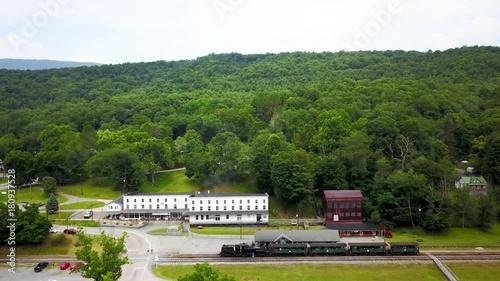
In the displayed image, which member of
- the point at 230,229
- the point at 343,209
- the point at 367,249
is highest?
the point at 343,209

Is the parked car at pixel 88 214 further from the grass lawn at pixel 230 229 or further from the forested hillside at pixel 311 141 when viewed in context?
the grass lawn at pixel 230 229

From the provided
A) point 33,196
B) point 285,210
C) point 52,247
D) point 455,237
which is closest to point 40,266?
point 52,247

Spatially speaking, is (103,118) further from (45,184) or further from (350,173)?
(350,173)

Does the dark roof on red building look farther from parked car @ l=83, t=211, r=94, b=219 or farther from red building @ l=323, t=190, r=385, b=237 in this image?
parked car @ l=83, t=211, r=94, b=219

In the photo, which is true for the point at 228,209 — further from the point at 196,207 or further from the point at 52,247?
the point at 52,247

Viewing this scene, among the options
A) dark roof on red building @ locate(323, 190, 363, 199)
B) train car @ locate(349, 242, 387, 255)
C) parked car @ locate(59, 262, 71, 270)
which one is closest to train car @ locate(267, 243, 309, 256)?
train car @ locate(349, 242, 387, 255)

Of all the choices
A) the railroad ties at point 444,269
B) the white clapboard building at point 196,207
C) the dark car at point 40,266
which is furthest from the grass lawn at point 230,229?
the dark car at point 40,266

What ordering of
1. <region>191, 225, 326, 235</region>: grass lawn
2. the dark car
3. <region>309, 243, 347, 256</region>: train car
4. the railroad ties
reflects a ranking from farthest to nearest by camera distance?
<region>191, 225, 326, 235</region>: grass lawn → <region>309, 243, 347, 256</region>: train car → the dark car → the railroad ties
